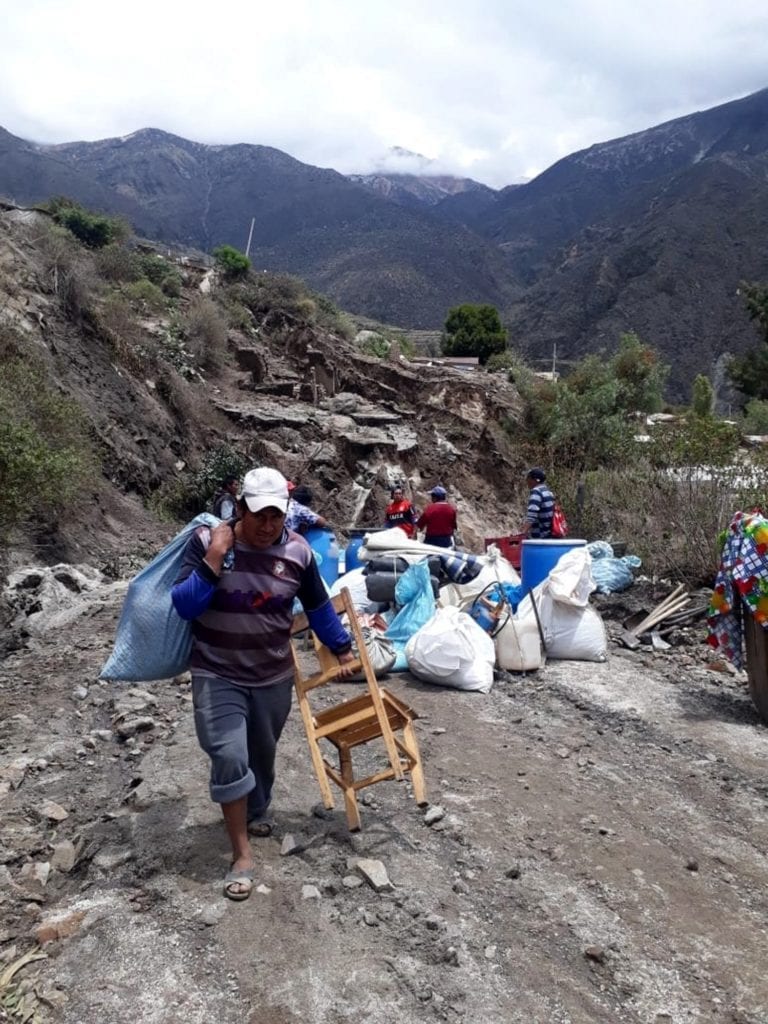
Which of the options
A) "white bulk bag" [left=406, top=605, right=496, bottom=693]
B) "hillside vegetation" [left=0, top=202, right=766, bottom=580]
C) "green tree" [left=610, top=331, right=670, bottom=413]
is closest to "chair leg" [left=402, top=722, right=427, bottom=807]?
"white bulk bag" [left=406, top=605, right=496, bottom=693]

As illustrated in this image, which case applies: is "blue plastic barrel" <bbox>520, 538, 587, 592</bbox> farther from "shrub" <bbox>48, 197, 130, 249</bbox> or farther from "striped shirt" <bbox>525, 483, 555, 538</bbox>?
"shrub" <bbox>48, 197, 130, 249</bbox>

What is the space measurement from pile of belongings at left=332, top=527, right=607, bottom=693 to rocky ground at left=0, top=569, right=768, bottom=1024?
723 millimetres

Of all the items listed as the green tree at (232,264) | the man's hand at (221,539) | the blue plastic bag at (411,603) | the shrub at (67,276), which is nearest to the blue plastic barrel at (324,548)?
the blue plastic bag at (411,603)

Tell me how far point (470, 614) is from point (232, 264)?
24.6 meters

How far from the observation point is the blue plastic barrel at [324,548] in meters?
7.17

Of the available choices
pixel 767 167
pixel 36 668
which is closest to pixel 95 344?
pixel 36 668

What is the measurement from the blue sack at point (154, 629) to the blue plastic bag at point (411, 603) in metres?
3.14

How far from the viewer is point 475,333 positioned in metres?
36.6

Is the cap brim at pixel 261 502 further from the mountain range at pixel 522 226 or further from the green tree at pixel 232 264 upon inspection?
the mountain range at pixel 522 226

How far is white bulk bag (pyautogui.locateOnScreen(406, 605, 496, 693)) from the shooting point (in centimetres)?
562

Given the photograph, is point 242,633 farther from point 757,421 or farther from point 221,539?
point 757,421

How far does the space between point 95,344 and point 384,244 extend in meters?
80.7

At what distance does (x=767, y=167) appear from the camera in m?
Result: 90.8

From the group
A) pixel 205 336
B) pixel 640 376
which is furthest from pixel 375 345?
pixel 640 376
